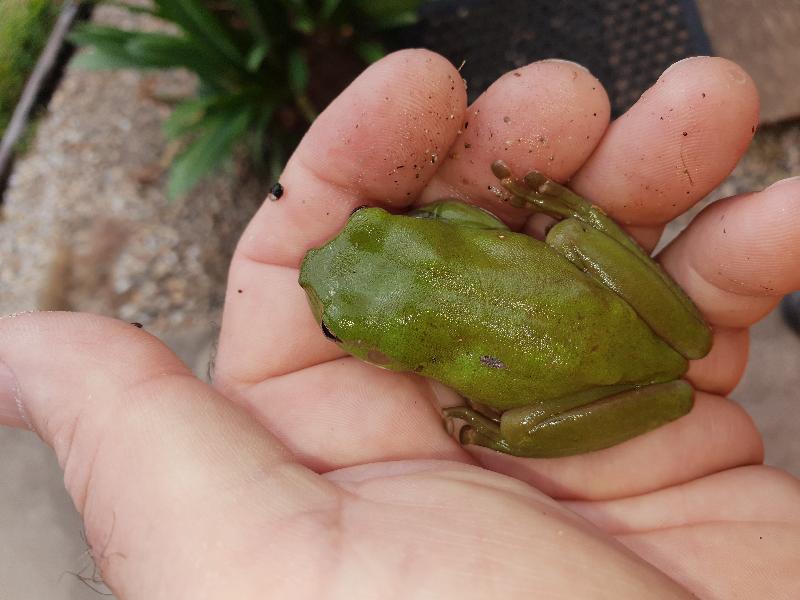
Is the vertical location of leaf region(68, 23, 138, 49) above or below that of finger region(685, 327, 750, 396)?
above


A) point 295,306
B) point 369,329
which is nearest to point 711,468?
point 369,329

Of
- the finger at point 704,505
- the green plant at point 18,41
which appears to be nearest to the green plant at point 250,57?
the green plant at point 18,41

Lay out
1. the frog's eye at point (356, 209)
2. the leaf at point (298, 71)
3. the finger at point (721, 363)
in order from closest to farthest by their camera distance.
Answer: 1. the frog's eye at point (356, 209)
2. the finger at point (721, 363)
3. the leaf at point (298, 71)

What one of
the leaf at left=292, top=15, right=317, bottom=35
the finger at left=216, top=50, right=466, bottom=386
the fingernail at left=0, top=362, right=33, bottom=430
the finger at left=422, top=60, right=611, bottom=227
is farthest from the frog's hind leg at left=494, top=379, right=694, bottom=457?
→ the leaf at left=292, top=15, right=317, bottom=35

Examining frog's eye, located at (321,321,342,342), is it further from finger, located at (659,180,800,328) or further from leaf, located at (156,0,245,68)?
leaf, located at (156,0,245,68)

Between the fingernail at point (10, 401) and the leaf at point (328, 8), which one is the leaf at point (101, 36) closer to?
the leaf at point (328, 8)

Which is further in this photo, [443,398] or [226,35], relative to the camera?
[226,35]

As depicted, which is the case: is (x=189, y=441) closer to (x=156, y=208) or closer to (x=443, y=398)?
(x=443, y=398)
